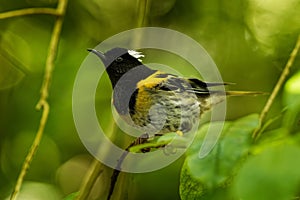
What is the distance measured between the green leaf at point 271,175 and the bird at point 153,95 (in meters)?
0.76

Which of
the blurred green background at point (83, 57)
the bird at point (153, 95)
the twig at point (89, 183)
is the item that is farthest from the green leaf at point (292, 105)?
the blurred green background at point (83, 57)

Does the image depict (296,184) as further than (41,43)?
No

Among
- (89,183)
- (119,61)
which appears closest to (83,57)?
(119,61)

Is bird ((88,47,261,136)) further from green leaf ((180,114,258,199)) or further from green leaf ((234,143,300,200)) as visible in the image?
green leaf ((234,143,300,200))

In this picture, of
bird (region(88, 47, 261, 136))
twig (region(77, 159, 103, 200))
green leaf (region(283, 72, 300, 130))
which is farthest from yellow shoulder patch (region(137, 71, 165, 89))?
green leaf (region(283, 72, 300, 130))

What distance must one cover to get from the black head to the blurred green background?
0.53m

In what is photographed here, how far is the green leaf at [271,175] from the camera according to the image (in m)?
0.80

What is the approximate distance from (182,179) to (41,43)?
6.16 feet

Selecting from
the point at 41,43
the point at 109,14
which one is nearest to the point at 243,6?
the point at 109,14

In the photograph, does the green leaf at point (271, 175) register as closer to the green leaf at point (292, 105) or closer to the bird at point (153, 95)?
the green leaf at point (292, 105)

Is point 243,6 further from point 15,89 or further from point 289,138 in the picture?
point 289,138

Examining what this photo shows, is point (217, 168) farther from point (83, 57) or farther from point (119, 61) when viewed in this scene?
point (83, 57)

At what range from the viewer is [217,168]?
3.19ft

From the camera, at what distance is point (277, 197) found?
81 centimetres
